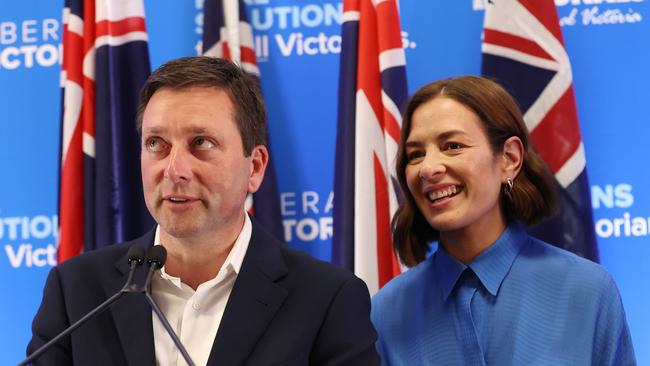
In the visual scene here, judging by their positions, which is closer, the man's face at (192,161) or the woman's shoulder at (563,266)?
the man's face at (192,161)

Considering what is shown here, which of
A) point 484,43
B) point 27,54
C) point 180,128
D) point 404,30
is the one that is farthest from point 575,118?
point 27,54

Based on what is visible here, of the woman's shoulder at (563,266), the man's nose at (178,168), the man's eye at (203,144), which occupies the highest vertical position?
the man's eye at (203,144)

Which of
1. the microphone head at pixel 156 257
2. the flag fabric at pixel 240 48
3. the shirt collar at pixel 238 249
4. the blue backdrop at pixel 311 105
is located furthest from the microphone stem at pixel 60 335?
the blue backdrop at pixel 311 105

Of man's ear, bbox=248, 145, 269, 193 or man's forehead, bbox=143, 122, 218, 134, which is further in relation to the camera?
man's ear, bbox=248, 145, 269, 193

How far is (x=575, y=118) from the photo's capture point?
3.13 meters

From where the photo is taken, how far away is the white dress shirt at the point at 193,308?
198 centimetres

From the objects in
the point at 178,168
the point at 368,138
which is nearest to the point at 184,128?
the point at 178,168

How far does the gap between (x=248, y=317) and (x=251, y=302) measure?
0.05 metres

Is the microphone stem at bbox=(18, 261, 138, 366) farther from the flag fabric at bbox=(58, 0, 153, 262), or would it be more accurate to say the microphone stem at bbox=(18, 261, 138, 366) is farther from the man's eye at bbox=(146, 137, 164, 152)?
the flag fabric at bbox=(58, 0, 153, 262)

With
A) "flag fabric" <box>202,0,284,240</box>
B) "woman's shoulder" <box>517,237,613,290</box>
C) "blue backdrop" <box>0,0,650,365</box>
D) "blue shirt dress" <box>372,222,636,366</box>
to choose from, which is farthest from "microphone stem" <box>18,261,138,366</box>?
"blue backdrop" <box>0,0,650,365</box>

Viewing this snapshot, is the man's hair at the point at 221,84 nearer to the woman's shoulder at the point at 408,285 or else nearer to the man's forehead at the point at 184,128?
the man's forehead at the point at 184,128

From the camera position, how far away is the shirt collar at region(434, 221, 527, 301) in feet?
7.67

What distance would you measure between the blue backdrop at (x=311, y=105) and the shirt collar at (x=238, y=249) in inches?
51.3

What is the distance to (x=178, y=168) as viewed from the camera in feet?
6.20
